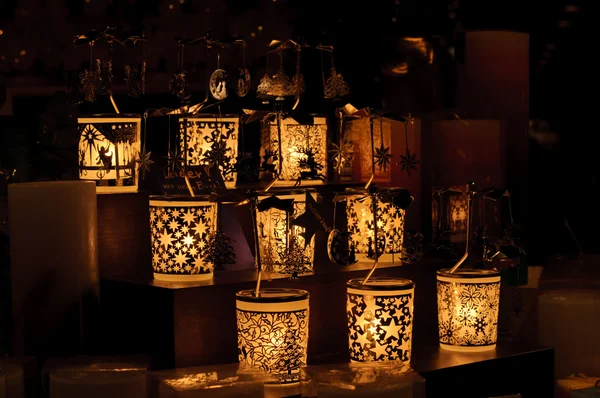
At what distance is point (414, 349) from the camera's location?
2.82 m

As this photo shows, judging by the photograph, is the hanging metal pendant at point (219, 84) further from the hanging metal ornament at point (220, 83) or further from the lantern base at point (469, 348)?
the lantern base at point (469, 348)

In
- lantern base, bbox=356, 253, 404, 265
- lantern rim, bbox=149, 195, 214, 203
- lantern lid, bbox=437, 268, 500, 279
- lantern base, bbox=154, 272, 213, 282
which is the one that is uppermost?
lantern rim, bbox=149, 195, 214, 203

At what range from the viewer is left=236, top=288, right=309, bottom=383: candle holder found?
7.96 feet

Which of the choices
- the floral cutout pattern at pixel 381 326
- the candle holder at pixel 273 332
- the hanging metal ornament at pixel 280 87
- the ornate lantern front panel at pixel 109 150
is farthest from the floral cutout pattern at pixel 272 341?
the hanging metal ornament at pixel 280 87

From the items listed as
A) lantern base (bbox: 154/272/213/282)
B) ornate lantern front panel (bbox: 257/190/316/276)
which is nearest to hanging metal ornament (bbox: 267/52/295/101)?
ornate lantern front panel (bbox: 257/190/316/276)

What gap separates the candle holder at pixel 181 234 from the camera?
259cm

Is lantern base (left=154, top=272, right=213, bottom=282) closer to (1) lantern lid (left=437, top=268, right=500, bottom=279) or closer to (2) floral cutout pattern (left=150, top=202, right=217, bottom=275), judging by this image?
(2) floral cutout pattern (left=150, top=202, right=217, bottom=275)

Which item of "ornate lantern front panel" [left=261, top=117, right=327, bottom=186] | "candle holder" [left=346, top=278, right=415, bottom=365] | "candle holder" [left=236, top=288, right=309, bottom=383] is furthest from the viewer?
"ornate lantern front panel" [left=261, top=117, right=327, bottom=186]

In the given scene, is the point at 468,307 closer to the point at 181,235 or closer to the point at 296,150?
the point at 296,150
